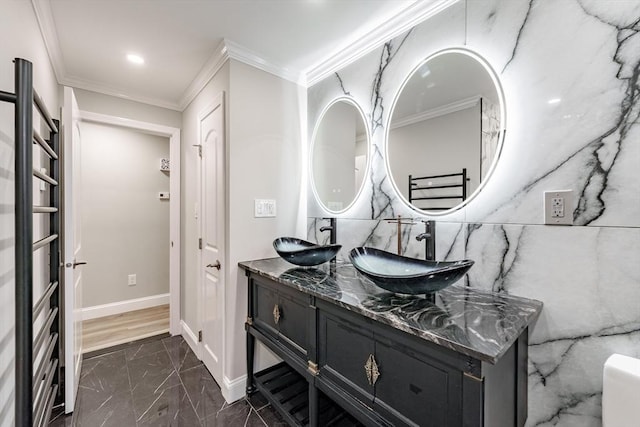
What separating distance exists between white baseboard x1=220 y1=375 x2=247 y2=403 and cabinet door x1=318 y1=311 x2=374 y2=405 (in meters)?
0.95

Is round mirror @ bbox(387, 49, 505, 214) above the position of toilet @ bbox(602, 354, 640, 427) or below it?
above

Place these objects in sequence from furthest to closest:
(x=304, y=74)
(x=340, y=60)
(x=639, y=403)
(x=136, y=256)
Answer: (x=136, y=256) → (x=304, y=74) → (x=340, y=60) → (x=639, y=403)

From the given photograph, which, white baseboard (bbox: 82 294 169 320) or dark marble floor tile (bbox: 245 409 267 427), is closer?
dark marble floor tile (bbox: 245 409 267 427)

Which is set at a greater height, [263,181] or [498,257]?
[263,181]

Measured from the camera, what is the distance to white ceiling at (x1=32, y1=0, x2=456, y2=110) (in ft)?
4.94

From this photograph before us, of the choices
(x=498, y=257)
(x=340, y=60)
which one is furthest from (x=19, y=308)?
(x=340, y=60)

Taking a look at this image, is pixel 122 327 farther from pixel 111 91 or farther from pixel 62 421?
pixel 111 91

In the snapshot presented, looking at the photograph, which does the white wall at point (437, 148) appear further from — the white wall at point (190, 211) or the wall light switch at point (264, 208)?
the white wall at point (190, 211)

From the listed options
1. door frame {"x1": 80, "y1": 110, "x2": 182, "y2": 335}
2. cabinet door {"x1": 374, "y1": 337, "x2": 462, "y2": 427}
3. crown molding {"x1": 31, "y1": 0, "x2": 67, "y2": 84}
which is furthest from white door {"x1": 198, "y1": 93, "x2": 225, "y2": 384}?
cabinet door {"x1": 374, "y1": 337, "x2": 462, "y2": 427}

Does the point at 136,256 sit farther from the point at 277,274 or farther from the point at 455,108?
the point at 455,108

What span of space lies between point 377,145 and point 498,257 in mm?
938

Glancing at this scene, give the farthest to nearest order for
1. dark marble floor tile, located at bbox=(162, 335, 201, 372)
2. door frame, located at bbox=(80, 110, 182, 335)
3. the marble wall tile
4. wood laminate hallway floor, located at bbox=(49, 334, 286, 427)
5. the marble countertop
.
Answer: door frame, located at bbox=(80, 110, 182, 335)
dark marble floor tile, located at bbox=(162, 335, 201, 372)
wood laminate hallway floor, located at bbox=(49, 334, 286, 427)
the marble wall tile
the marble countertop

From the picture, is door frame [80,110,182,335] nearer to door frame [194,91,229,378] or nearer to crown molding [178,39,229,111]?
crown molding [178,39,229,111]

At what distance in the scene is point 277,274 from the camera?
5.11 ft
